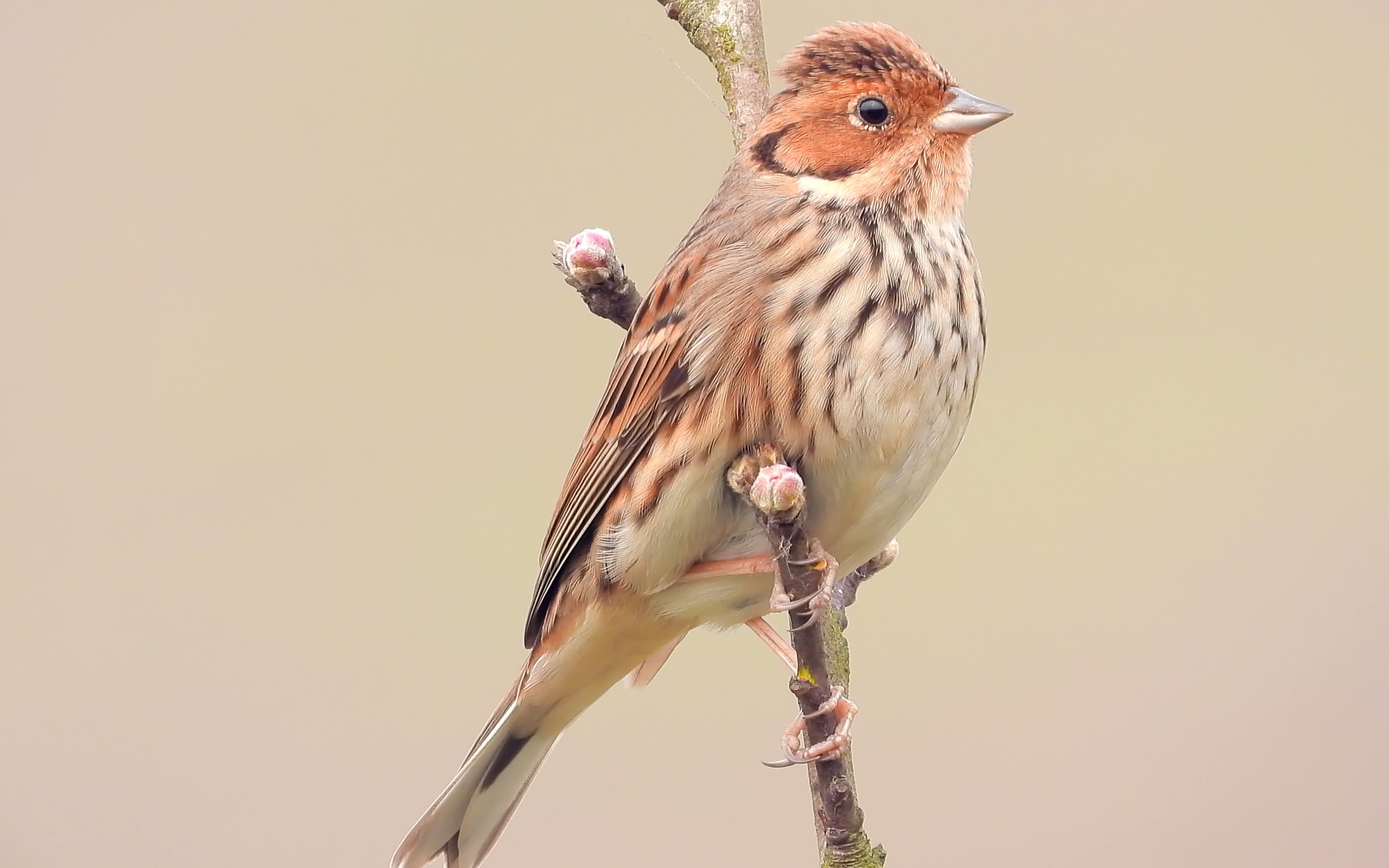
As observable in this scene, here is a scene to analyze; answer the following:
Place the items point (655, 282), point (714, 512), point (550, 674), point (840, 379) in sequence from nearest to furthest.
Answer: point (840, 379), point (714, 512), point (655, 282), point (550, 674)

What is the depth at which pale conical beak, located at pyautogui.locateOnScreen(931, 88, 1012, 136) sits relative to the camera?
301cm

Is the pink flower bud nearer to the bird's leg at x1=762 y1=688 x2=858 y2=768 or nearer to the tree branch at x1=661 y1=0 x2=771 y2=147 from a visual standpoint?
the tree branch at x1=661 y1=0 x2=771 y2=147

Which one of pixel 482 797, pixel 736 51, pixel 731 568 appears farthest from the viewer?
pixel 482 797

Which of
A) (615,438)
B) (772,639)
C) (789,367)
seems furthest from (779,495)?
(772,639)

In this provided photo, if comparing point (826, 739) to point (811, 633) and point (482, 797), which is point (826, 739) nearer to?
point (811, 633)

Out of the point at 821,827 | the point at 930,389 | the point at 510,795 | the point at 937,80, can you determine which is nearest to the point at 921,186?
the point at 937,80

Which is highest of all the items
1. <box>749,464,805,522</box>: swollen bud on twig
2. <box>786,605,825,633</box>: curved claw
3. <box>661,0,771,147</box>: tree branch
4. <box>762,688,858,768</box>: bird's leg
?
<box>661,0,771,147</box>: tree branch

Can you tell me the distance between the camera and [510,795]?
11.5 ft

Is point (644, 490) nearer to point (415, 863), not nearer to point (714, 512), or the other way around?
point (714, 512)

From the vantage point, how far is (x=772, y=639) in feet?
11.8

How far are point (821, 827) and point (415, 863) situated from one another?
3.72ft

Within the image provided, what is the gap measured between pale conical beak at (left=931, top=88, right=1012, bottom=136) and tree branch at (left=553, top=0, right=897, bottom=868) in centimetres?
42

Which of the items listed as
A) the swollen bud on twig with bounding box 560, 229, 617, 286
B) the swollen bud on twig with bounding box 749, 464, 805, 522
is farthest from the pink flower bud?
the swollen bud on twig with bounding box 749, 464, 805, 522

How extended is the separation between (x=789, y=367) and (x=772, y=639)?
1.03 m
